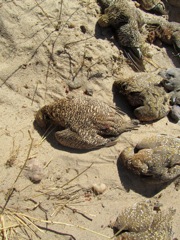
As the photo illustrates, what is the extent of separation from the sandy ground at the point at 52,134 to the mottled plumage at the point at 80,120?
0.18 meters

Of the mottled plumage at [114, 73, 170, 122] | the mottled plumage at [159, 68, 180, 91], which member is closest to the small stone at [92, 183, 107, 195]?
the mottled plumage at [114, 73, 170, 122]

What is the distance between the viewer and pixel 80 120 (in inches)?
192

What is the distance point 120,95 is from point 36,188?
2.06m

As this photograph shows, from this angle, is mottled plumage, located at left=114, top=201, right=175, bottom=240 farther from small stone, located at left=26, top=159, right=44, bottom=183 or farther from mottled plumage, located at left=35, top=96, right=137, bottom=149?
small stone, located at left=26, top=159, right=44, bottom=183

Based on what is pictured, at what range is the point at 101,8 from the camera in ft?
19.6

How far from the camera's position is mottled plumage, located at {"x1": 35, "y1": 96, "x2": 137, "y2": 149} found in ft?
15.9

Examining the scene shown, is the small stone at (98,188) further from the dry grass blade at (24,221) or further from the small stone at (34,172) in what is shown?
the small stone at (34,172)

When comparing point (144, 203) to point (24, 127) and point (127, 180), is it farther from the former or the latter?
point (24, 127)

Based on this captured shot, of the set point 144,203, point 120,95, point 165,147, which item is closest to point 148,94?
point 120,95

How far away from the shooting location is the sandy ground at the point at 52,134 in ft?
15.0

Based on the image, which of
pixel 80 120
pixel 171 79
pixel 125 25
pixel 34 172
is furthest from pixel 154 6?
pixel 34 172

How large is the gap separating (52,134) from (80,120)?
49 cm

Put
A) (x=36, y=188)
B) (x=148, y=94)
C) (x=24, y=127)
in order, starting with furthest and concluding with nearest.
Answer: (x=148, y=94), (x=24, y=127), (x=36, y=188)

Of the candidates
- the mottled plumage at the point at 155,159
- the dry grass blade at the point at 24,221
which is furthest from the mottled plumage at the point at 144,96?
the dry grass blade at the point at 24,221
